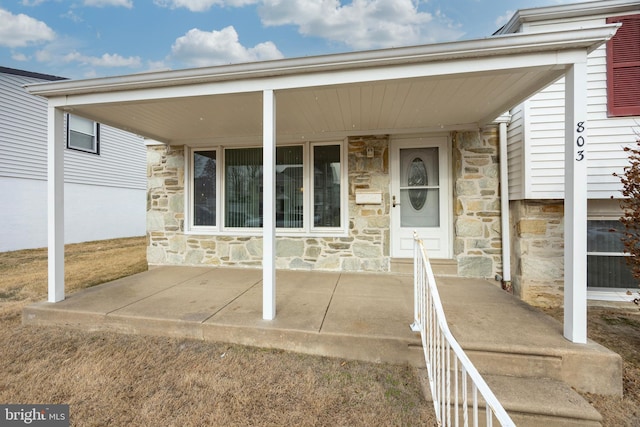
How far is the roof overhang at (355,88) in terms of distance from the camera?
7.46 ft

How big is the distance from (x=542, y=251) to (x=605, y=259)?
95cm

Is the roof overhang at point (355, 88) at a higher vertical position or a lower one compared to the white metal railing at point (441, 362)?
higher

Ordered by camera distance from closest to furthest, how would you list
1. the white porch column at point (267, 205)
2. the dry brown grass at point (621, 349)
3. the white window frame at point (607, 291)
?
the dry brown grass at point (621, 349) → the white porch column at point (267, 205) → the white window frame at point (607, 291)

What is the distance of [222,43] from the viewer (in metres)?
11.6

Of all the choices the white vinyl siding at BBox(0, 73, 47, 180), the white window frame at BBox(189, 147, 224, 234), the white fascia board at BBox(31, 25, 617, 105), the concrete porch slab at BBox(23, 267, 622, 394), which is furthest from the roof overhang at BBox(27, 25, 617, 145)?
the white vinyl siding at BBox(0, 73, 47, 180)

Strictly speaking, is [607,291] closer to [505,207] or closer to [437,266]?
[505,207]

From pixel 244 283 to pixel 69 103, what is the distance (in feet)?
9.61

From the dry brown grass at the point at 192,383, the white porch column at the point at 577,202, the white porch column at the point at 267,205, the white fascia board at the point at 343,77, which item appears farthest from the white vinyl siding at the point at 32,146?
the white porch column at the point at 577,202

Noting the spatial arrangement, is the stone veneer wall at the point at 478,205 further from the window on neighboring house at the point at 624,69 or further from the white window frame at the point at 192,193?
the white window frame at the point at 192,193

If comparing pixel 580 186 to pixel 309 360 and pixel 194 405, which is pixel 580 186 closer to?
pixel 309 360

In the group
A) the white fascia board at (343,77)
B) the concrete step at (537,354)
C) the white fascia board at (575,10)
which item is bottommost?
the concrete step at (537,354)

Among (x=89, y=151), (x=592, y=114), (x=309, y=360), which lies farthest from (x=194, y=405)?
(x=89, y=151)

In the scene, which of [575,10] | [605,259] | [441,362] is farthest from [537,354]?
[575,10]

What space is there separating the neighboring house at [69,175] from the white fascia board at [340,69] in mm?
6848
